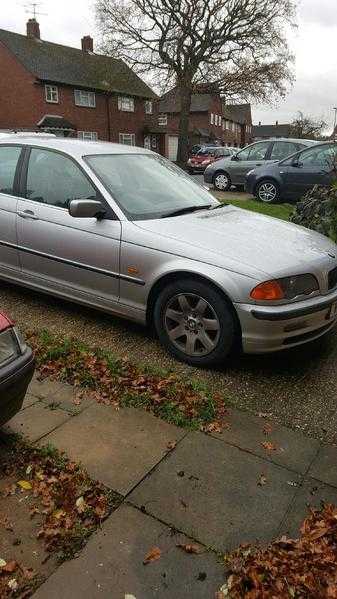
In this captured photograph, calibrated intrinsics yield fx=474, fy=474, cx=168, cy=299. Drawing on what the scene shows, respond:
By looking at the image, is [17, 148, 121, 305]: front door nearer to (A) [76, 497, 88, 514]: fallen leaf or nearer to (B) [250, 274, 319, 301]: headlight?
(B) [250, 274, 319, 301]: headlight

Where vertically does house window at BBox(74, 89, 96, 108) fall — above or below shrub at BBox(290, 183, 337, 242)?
above

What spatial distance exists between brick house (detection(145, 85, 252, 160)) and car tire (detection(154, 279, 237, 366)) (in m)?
30.5

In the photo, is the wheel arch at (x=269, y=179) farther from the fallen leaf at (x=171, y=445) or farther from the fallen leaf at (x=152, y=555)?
the fallen leaf at (x=152, y=555)

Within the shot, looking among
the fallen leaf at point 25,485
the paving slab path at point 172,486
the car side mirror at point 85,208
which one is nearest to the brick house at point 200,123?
the car side mirror at point 85,208

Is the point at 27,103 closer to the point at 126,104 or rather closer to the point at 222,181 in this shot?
the point at 126,104

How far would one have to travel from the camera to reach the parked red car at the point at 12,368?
8.06 feet

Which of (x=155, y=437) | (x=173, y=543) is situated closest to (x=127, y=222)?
(x=155, y=437)

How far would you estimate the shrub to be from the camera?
5977 mm

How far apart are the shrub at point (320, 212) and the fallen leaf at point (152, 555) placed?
15.3ft

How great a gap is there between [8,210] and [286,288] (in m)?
2.84

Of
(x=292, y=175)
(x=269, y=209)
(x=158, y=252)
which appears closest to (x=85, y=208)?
(x=158, y=252)

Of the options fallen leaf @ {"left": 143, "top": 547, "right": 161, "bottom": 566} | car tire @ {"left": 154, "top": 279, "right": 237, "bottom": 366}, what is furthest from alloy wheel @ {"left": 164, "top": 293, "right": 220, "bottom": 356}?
fallen leaf @ {"left": 143, "top": 547, "right": 161, "bottom": 566}

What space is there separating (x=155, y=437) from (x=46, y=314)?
2.26 metres

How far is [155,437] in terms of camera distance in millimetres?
2896
